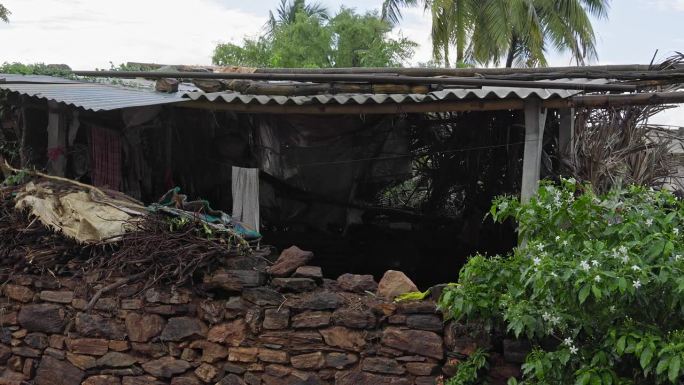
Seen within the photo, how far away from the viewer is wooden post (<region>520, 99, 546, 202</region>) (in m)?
5.71

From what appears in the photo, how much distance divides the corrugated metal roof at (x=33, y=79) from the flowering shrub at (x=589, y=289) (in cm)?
450

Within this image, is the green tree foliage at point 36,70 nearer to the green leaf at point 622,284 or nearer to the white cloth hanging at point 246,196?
the white cloth hanging at point 246,196

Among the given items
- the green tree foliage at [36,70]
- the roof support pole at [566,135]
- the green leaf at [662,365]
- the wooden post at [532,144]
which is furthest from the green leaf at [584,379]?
the green tree foliage at [36,70]

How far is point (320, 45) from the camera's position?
23500 mm

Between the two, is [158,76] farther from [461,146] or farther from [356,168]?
[461,146]

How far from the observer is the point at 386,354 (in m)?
5.26

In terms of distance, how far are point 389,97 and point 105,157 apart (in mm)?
2669

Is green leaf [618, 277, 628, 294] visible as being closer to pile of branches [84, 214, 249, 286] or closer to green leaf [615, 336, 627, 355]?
green leaf [615, 336, 627, 355]

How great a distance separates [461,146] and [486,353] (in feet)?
8.76

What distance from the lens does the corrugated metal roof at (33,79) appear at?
7.23 metres

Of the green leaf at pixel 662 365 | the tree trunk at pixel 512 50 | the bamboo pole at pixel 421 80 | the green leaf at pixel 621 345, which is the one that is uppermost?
the tree trunk at pixel 512 50

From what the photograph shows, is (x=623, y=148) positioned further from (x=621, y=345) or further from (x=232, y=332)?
(x=232, y=332)

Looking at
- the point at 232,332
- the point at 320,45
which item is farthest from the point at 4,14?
the point at 232,332

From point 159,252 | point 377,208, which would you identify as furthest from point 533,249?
point 377,208
